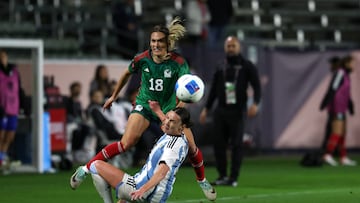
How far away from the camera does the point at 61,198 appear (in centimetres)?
1469

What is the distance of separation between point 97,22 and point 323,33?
8.03 metres

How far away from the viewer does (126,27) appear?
27.9 meters

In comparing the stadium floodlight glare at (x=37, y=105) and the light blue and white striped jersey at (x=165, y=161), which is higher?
the light blue and white striped jersey at (x=165, y=161)

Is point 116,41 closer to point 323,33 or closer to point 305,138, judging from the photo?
point 305,138

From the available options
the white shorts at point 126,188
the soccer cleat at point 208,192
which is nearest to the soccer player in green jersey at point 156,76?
the soccer cleat at point 208,192

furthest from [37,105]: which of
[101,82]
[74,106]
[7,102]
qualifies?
[101,82]

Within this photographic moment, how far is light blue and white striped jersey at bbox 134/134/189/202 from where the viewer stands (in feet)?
35.5

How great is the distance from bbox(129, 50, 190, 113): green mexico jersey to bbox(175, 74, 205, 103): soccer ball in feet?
3.88

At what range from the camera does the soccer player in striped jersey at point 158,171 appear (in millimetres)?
10750

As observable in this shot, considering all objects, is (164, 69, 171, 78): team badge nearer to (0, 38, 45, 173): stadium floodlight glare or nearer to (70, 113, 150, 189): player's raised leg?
(70, 113, 150, 189): player's raised leg

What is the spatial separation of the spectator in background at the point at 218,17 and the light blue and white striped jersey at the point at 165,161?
16.7m

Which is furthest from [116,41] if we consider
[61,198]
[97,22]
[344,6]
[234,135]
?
[61,198]

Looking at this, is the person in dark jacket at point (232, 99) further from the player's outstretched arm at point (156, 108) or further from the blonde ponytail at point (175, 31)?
the player's outstretched arm at point (156, 108)

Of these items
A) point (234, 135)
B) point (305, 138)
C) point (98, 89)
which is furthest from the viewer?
point (305, 138)
